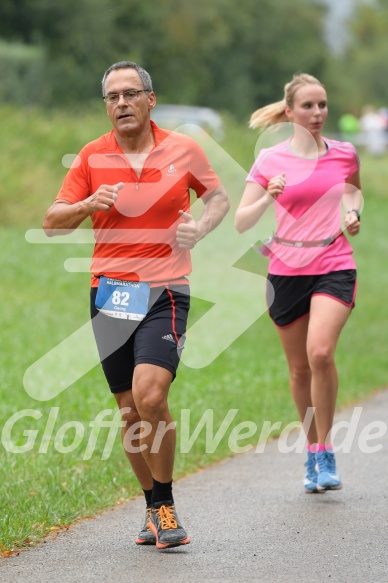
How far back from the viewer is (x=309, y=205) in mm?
7590

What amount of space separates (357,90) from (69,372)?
71.6 m

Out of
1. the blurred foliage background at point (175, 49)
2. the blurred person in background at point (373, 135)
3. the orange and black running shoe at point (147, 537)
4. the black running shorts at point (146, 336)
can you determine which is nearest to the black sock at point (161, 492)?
the orange and black running shoe at point (147, 537)

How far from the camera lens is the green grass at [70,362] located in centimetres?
771

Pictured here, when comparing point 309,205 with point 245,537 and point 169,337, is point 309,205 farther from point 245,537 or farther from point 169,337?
point 245,537

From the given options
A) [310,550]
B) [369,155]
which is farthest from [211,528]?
[369,155]

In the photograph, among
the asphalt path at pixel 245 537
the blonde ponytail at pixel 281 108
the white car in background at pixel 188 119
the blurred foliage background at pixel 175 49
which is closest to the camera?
the asphalt path at pixel 245 537

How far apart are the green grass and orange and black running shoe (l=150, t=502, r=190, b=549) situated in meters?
0.64

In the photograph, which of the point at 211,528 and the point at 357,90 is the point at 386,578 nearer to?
the point at 211,528

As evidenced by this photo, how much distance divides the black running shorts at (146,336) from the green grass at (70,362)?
956 millimetres

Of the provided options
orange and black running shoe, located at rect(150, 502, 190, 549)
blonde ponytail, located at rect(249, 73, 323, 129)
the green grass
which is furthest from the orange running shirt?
blonde ponytail, located at rect(249, 73, 323, 129)

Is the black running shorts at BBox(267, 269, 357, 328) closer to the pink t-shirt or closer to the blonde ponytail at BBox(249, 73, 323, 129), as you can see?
the pink t-shirt

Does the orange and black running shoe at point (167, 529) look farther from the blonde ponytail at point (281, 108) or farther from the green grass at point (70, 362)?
the blonde ponytail at point (281, 108)

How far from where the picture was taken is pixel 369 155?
1735 inches

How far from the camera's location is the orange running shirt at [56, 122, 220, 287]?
6.17m
